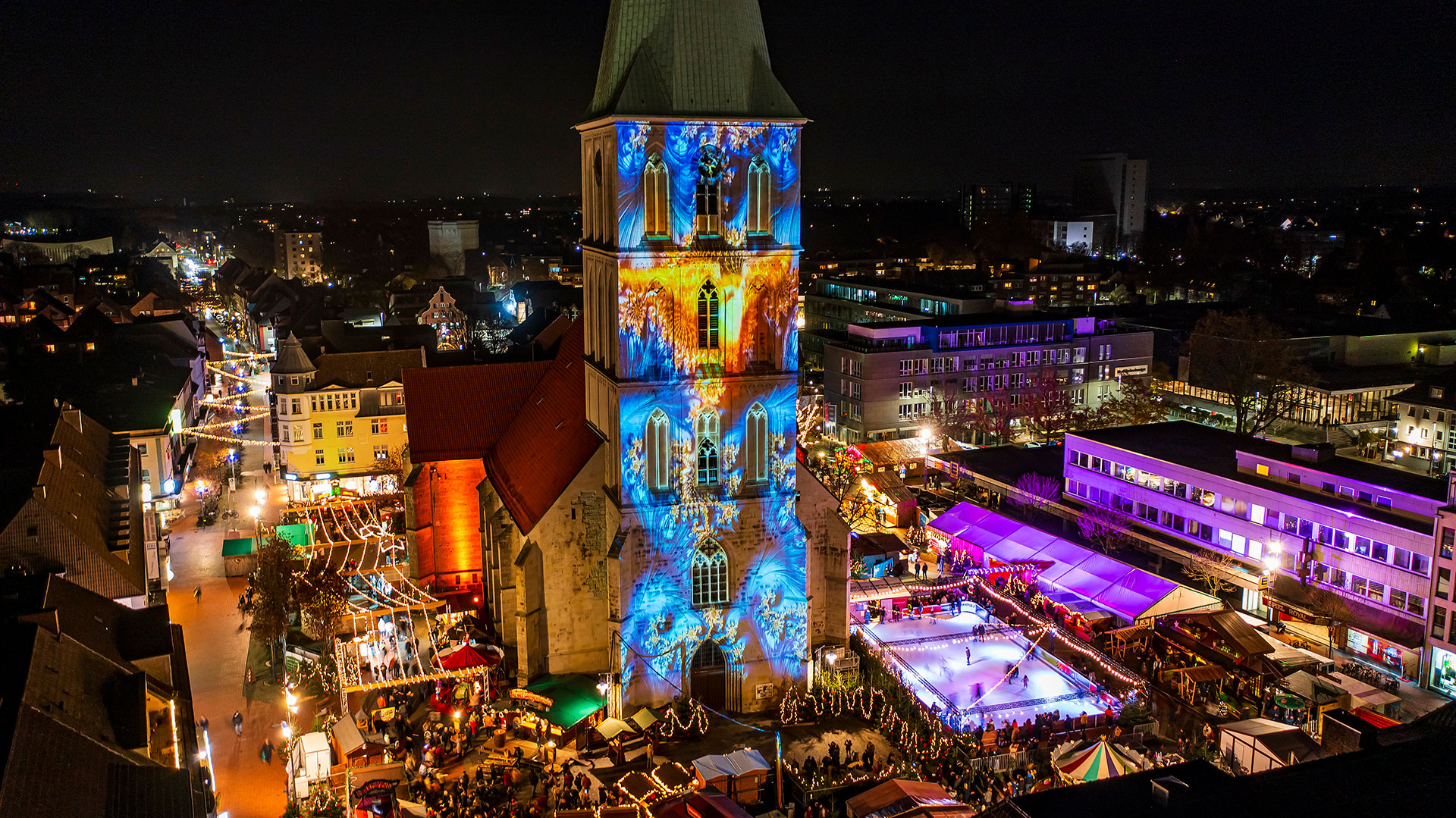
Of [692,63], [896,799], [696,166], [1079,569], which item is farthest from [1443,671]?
[692,63]

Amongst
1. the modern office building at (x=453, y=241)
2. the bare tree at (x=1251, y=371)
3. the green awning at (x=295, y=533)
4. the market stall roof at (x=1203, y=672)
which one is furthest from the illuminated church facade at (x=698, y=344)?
the modern office building at (x=453, y=241)

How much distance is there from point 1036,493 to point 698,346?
25574mm

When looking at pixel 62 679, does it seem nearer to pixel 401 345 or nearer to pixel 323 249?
pixel 401 345

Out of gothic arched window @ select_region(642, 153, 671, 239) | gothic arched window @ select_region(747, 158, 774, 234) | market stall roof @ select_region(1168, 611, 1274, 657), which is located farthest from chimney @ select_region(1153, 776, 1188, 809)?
market stall roof @ select_region(1168, 611, 1274, 657)

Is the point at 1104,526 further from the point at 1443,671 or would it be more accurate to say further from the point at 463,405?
the point at 463,405

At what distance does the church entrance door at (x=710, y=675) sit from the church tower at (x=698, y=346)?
46 mm

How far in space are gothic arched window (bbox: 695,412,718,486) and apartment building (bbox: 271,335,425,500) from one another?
2974 centimetres

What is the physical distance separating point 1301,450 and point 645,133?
28492 millimetres

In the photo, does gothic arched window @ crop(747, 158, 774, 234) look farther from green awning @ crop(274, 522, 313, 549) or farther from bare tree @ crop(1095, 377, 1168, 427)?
bare tree @ crop(1095, 377, 1168, 427)

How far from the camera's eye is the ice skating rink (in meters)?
28.0

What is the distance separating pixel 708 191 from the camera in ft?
87.9

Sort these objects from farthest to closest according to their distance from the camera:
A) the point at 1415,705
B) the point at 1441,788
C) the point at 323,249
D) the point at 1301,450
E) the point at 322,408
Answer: the point at 323,249 → the point at 322,408 → the point at 1301,450 → the point at 1415,705 → the point at 1441,788

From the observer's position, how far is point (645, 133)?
26.1 m

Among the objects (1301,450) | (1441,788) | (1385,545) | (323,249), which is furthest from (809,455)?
(323,249)
